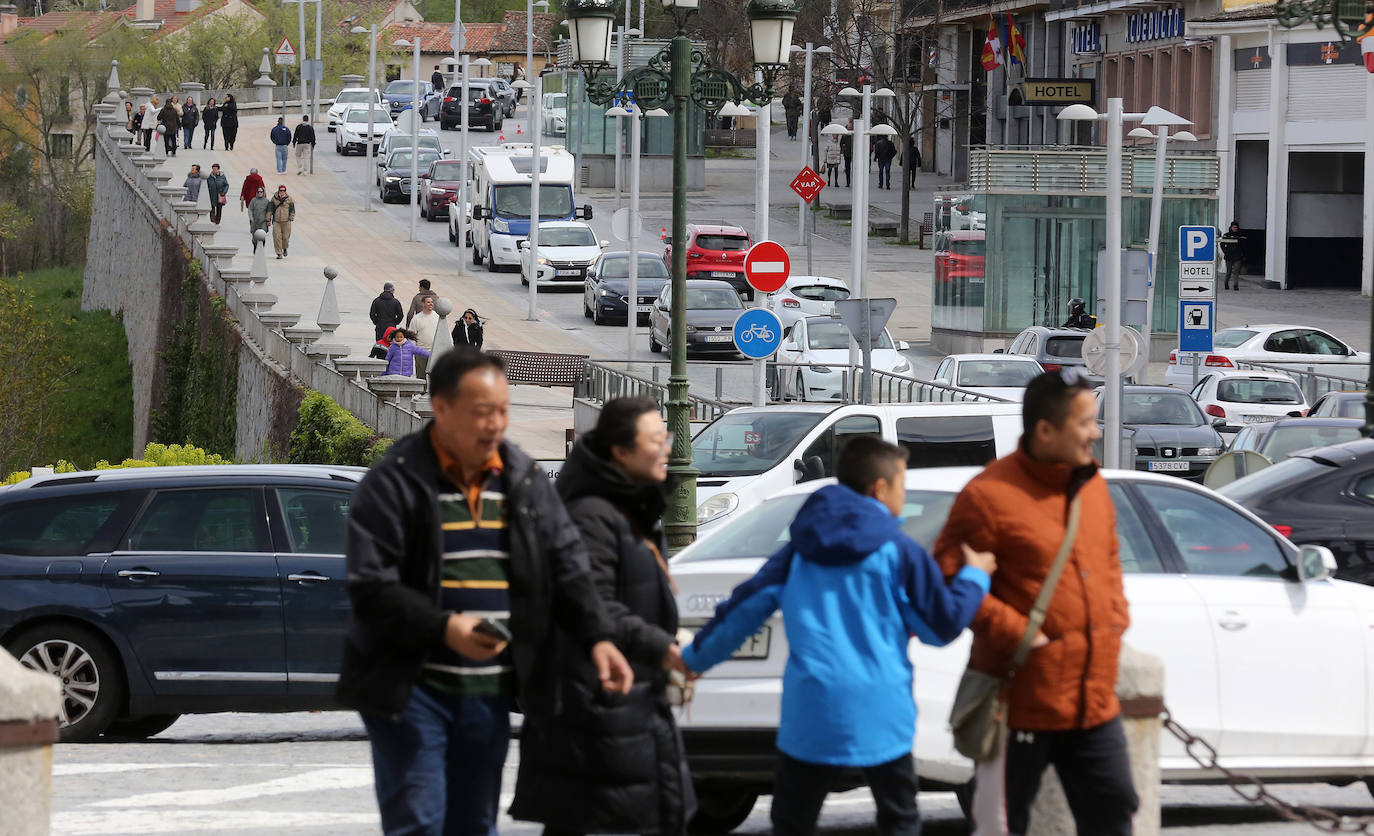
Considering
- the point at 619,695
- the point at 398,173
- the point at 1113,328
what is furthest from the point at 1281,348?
the point at 398,173

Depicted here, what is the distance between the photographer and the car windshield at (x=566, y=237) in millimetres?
50312

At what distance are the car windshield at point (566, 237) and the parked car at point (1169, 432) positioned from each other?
25.5 m

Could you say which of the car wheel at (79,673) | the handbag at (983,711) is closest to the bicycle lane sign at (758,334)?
the car wheel at (79,673)

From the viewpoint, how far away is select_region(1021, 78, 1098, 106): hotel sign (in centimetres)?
6681

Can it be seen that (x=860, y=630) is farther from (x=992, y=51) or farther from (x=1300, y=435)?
(x=992, y=51)

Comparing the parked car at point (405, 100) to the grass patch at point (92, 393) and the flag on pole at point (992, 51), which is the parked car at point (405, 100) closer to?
the grass patch at point (92, 393)

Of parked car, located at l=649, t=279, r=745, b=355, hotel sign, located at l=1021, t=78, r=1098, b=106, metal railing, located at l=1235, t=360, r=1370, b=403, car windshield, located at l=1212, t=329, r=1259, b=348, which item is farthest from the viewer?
hotel sign, located at l=1021, t=78, r=1098, b=106

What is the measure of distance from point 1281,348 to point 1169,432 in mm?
11214

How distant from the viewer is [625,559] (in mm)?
5941

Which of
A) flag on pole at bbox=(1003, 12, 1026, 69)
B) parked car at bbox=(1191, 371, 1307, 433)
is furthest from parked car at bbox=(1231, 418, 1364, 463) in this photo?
flag on pole at bbox=(1003, 12, 1026, 69)

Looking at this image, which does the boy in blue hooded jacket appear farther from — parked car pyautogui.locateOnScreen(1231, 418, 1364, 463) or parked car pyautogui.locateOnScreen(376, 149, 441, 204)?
parked car pyautogui.locateOnScreen(376, 149, 441, 204)

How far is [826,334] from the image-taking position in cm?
3456

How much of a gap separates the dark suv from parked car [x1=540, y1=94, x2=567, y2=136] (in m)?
70.2

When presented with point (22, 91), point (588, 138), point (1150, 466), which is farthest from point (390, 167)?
point (22, 91)
